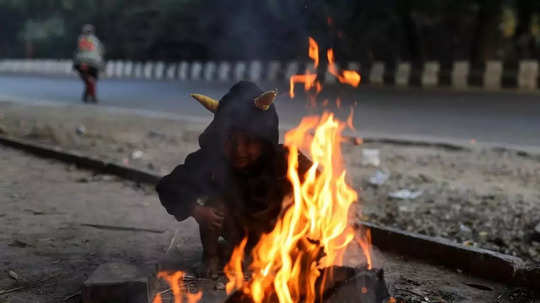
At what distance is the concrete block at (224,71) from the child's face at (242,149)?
69.4 feet

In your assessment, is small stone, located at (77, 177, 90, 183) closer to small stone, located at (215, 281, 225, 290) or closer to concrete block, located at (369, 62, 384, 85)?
small stone, located at (215, 281, 225, 290)

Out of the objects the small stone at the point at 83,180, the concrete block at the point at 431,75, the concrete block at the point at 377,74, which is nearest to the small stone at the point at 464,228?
the small stone at the point at 83,180

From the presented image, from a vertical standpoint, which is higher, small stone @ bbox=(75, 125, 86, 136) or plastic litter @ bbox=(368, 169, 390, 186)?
plastic litter @ bbox=(368, 169, 390, 186)

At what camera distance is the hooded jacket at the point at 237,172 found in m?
3.00

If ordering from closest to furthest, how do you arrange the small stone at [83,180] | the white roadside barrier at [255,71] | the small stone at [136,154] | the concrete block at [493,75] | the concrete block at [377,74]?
the small stone at [83,180], the small stone at [136,154], the concrete block at [493,75], the concrete block at [377,74], the white roadside barrier at [255,71]

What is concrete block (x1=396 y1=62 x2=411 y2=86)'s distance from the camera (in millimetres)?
17969

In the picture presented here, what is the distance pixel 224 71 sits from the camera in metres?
24.4

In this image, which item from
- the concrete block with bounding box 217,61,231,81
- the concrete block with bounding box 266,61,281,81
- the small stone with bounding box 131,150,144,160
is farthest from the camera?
the concrete block with bounding box 217,61,231,81

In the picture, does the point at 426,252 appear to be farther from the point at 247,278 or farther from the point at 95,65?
the point at 95,65

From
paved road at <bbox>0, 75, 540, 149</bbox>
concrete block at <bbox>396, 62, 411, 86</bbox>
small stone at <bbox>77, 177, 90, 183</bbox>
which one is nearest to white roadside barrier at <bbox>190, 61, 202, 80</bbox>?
paved road at <bbox>0, 75, 540, 149</bbox>

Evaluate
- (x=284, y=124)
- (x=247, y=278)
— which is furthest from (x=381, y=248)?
(x=284, y=124)

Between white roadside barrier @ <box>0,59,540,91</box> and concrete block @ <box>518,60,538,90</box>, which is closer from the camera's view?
concrete block @ <box>518,60,538,90</box>

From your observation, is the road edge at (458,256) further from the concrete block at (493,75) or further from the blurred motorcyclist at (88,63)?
the concrete block at (493,75)

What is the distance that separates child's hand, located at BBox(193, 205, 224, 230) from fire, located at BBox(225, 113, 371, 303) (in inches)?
8.4
